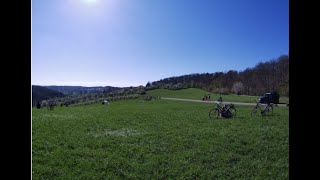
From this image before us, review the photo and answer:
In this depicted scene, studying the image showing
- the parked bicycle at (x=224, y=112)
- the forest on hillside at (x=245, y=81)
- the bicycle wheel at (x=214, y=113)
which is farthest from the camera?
the forest on hillside at (x=245, y=81)

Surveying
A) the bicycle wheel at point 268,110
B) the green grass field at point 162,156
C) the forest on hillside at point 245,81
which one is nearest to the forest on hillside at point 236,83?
the forest on hillside at point 245,81

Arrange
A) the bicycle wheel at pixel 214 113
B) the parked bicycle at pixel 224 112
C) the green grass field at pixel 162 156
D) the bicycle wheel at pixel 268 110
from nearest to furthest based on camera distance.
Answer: the green grass field at pixel 162 156
the parked bicycle at pixel 224 112
the bicycle wheel at pixel 214 113
the bicycle wheel at pixel 268 110

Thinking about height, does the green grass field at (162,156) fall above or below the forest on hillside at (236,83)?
below

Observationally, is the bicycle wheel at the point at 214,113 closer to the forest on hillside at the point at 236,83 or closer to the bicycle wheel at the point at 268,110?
the bicycle wheel at the point at 268,110

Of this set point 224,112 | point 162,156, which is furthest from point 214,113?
point 162,156

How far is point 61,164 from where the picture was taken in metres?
7.54

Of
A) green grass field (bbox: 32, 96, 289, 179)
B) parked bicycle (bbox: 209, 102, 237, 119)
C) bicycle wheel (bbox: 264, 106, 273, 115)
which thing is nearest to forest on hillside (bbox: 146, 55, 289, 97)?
bicycle wheel (bbox: 264, 106, 273, 115)

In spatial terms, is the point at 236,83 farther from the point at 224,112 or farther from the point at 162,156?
the point at 162,156

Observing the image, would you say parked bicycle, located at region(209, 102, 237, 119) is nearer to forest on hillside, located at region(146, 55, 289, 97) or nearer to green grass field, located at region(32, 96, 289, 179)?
green grass field, located at region(32, 96, 289, 179)

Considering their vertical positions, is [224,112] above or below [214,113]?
above
